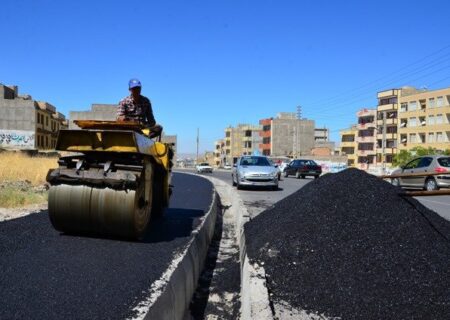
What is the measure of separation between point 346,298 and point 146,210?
9.90 ft

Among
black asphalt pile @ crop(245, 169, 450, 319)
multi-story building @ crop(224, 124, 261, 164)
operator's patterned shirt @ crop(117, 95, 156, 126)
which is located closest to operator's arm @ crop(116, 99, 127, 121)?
operator's patterned shirt @ crop(117, 95, 156, 126)

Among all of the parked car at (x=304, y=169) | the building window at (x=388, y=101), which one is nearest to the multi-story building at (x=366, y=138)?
the building window at (x=388, y=101)

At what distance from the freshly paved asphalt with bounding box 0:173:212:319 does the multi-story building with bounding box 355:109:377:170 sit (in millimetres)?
91719

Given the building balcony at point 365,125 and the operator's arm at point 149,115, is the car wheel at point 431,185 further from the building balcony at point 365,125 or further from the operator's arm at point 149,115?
the building balcony at point 365,125

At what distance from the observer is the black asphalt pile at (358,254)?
168 inches

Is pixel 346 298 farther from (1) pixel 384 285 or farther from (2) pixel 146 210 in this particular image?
(2) pixel 146 210

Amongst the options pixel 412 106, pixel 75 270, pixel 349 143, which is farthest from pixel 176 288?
pixel 349 143

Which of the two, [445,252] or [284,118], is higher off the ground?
[284,118]

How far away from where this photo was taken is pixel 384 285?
14.7 ft

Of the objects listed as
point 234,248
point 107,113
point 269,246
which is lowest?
point 234,248

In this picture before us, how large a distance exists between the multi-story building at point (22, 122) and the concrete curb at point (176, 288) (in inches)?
2261

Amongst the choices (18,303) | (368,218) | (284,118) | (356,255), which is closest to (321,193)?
(368,218)

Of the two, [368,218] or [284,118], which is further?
[284,118]

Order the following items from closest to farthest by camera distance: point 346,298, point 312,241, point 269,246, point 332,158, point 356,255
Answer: point 346,298, point 356,255, point 312,241, point 269,246, point 332,158
